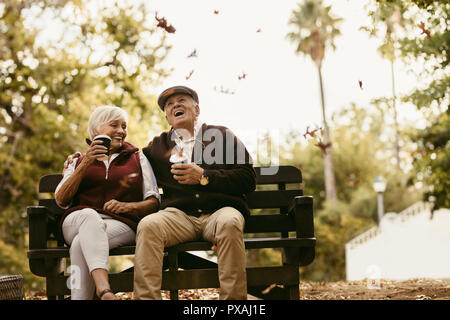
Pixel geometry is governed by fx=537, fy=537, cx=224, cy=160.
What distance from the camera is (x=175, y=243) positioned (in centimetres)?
338

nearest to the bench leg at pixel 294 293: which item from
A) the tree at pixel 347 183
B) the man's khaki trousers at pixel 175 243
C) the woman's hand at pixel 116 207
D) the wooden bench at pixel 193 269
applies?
the wooden bench at pixel 193 269

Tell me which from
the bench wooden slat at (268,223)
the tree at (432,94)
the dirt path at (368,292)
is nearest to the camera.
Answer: the bench wooden slat at (268,223)

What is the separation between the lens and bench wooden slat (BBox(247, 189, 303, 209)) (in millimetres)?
4289

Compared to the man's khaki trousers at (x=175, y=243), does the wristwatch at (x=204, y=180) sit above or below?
above

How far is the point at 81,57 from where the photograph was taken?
522 inches

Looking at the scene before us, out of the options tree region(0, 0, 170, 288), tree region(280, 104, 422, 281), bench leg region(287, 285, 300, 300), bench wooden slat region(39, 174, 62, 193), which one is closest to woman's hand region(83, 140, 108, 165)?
bench wooden slat region(39, 174, 62, 193)

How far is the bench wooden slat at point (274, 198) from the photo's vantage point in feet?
14.1

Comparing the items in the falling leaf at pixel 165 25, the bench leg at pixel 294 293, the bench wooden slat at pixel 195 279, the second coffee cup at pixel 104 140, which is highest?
the falling leaf at pixel 165 25

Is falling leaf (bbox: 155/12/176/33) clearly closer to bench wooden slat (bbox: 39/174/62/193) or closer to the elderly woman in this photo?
the elderly woman

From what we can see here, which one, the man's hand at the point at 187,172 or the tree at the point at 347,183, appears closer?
the man's hand at the point at 187,172

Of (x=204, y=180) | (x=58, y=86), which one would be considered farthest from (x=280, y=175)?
(x=58, y=86)

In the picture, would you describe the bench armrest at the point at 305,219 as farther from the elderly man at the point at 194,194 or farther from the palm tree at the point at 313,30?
the palm tree at the point at 313,30

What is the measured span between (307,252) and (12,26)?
36.1 feet

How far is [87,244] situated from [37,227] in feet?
1.82
